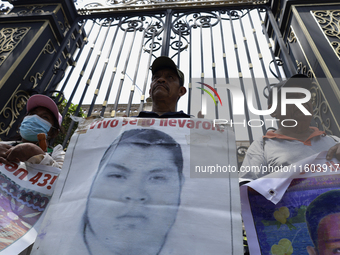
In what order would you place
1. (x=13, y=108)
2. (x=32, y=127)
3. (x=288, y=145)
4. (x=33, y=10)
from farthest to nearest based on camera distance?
(x=33, y=10)
(x=13, y=108)
(x=32, y=127)
(x=288, y=145)

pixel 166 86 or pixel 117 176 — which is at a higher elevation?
pixel 166 86

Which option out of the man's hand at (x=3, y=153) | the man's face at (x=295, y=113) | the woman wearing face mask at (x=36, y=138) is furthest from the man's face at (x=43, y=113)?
the man's face at (x=295, y=113)

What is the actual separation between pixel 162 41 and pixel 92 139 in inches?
101

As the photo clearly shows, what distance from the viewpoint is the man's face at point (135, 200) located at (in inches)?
43.5

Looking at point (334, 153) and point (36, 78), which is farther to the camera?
point (36, 78)

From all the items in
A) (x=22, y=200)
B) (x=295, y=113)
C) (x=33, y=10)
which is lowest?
(x=22, y=200)

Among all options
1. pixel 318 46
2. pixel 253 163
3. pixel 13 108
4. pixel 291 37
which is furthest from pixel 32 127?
pixel 291 37

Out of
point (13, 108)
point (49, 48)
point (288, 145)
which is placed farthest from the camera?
point (49, 48)

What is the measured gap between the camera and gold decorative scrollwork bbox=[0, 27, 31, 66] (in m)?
3.27

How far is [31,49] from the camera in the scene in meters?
3.37

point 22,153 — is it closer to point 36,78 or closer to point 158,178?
point 158,178

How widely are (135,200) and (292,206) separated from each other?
821 mm

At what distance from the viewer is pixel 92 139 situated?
60.5 inches

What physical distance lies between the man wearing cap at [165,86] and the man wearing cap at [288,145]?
33.1 inches
